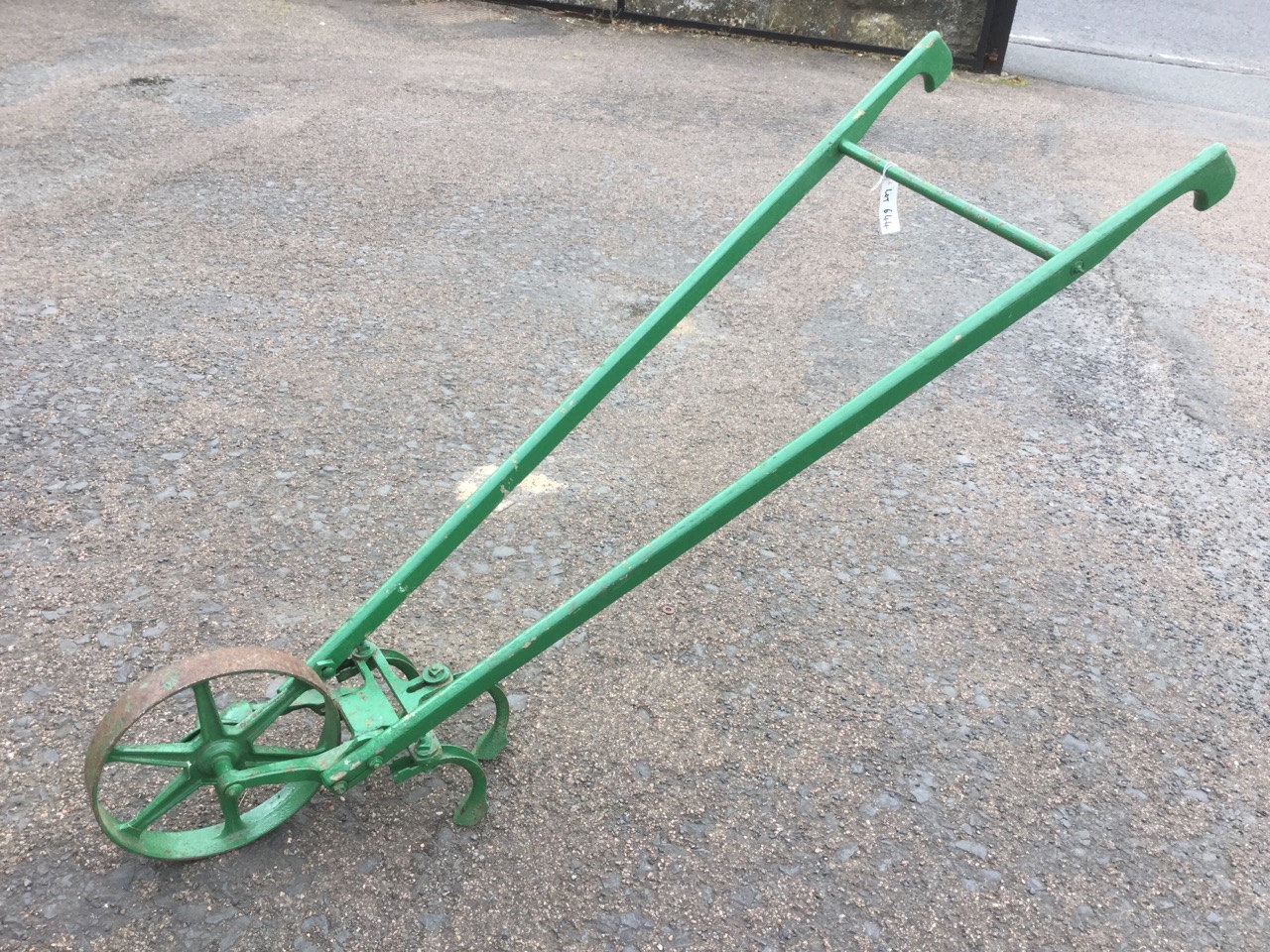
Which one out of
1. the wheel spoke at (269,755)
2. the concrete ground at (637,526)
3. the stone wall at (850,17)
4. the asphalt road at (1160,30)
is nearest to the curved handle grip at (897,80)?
the concrete ground at (637,526)

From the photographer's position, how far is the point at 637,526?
3025 mm

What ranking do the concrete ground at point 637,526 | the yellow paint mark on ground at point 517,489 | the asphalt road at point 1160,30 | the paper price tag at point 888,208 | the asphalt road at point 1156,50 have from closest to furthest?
1. the concrete ground at point 637,526
2. the paper price tag at point 888,208
3. the yellow paint mark on ground at point 517,489
4. the asphalt road at point 1156,50
5. the asphalt road at point 1160,30

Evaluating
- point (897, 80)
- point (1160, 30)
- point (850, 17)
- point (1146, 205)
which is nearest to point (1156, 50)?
point (1160, 30)

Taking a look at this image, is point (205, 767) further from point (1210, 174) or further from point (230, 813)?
point (1210, 174)

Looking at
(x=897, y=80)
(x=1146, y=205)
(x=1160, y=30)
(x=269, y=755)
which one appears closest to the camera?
(x=1146, y=205)

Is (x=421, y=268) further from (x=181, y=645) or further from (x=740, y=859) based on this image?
(x=740, y=859)

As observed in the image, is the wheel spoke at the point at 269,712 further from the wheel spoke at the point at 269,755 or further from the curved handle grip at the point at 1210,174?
the curved handle grip at the point at 1210,174

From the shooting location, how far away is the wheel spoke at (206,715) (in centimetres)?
180

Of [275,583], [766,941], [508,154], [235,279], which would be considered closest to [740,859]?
[766,941]

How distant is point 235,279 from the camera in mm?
4039

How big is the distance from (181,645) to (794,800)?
1.48 m

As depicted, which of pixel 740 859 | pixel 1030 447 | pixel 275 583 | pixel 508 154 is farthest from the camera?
pixel 508 154

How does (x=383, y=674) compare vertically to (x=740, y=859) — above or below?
above

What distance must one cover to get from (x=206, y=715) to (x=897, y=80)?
1930mm
